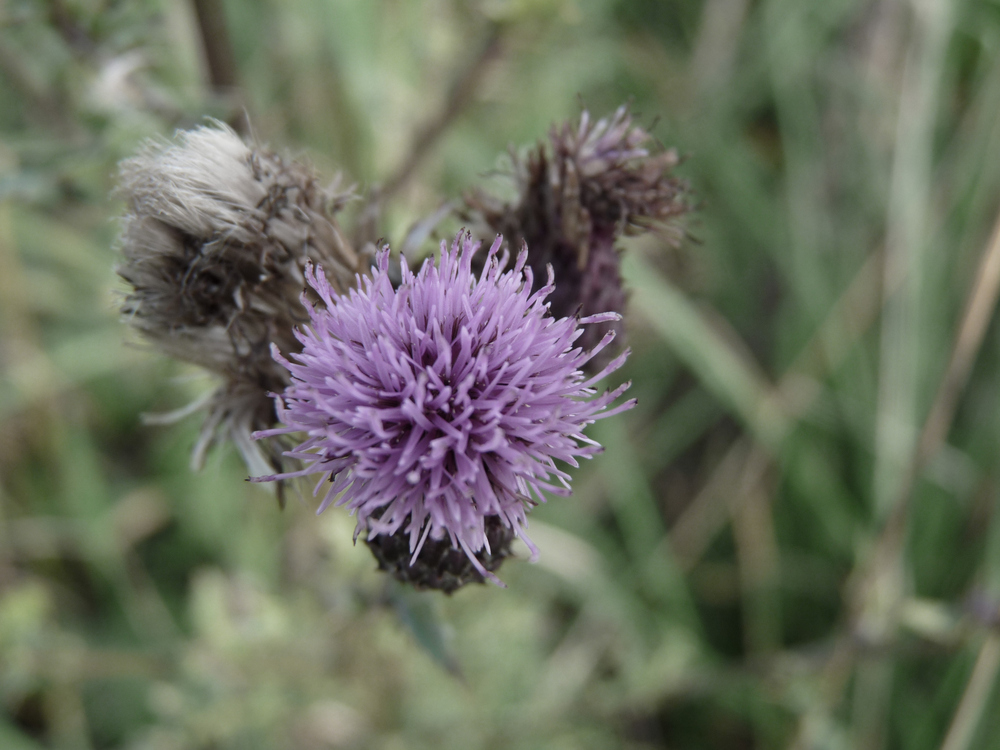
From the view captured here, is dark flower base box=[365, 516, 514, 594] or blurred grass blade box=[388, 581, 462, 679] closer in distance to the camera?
dark flower base box=[365, 516, 514, 594]

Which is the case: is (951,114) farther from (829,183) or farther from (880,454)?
(880,454)

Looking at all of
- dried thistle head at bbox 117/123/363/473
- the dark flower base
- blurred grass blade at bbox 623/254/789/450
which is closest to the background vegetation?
blurred grass blade at bbox 623/254/789/450

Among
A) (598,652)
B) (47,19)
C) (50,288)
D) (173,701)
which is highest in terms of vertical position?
(47,19)

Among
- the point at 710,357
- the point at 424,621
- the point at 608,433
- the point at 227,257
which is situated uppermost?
the point at 227,257

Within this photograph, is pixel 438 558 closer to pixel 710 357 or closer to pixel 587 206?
pixel 587 206

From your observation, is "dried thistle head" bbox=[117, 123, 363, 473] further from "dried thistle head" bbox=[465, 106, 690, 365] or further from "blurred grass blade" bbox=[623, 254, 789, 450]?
"blurred grass blade" bbox=[623, 254, 789, 450]

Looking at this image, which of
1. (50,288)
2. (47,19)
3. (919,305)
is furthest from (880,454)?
(50,288)

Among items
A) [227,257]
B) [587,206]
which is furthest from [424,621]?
[587,206]
